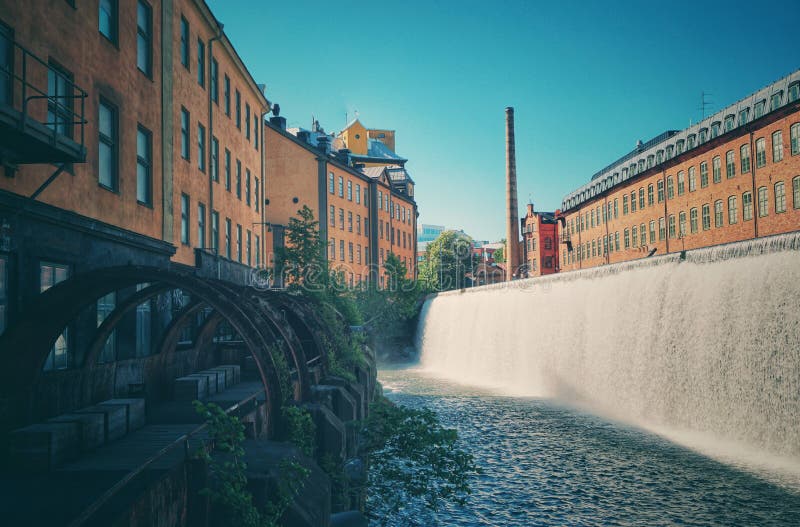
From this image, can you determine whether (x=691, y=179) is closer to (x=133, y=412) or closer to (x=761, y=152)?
(x=761, y=152)

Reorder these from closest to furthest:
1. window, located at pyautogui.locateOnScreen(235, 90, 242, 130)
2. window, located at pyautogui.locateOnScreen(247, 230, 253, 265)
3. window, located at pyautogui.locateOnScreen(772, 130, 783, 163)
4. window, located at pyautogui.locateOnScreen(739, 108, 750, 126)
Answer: window, located at pyautogui.locateOnScreen(235, 90, 242, 130) → window, located at pyautogui.locateOnScreen(247, 230, 253, 265) → window, located at pyautogui.locateOnScreen(772, 130, 783, 163) → window, located at pyautogui.locateOnScreen(739, 108, 750, 126)

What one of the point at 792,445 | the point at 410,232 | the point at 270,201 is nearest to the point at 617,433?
the point at 792,445

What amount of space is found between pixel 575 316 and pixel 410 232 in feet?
174

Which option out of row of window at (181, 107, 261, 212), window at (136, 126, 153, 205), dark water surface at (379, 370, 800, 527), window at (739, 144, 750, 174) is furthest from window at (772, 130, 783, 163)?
window at (136, 126, 153, 205)

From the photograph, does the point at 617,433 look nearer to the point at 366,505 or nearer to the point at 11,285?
the point at 366,505

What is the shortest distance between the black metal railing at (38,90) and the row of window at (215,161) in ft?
27.8

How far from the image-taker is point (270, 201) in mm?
48312

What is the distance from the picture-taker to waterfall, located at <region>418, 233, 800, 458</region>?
16.3 metres

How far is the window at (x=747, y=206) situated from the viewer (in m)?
39.7

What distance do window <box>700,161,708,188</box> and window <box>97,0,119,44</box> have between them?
4208 cm

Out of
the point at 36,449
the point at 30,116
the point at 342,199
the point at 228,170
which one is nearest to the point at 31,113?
the point at 30,116

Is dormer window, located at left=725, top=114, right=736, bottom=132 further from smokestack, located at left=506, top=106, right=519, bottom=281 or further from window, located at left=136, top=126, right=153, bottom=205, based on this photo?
window, located at left=136, top=126, right=153, bottom=205

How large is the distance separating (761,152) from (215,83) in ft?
109

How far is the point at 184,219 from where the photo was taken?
20266mm
